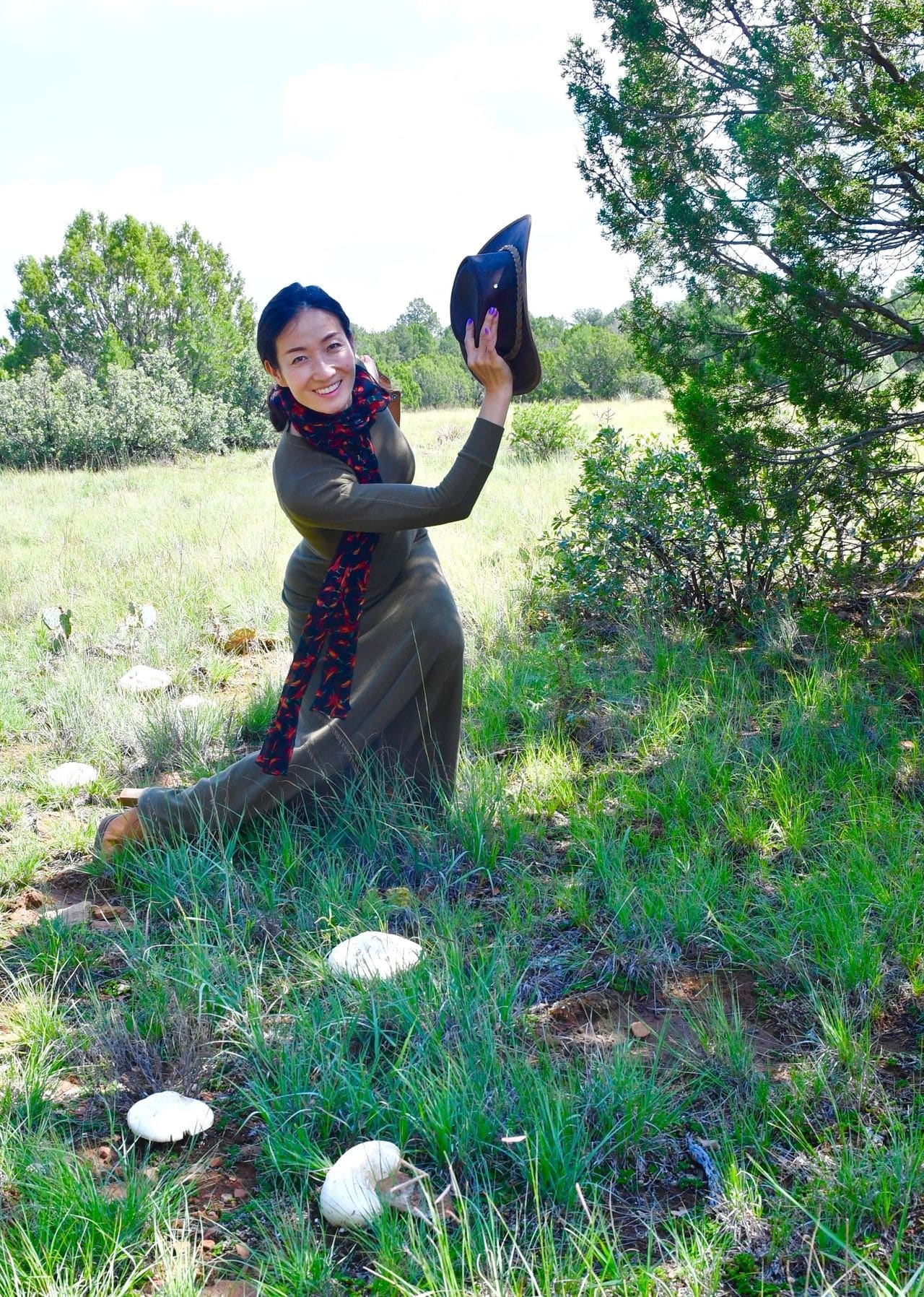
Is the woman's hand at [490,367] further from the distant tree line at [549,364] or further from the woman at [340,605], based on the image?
the distant tree line at [549,364]

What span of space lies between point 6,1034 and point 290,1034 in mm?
805

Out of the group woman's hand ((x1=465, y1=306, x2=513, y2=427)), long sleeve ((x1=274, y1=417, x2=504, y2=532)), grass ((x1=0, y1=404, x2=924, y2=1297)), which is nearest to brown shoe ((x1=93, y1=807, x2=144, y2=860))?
grass ((x1=0, y1=404, x2=924, y2=1297))

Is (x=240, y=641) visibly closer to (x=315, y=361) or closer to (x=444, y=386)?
(x=315, y=361)

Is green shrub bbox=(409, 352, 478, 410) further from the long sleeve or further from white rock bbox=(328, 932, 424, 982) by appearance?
white rock bbox=(328, 932, 424, 982)

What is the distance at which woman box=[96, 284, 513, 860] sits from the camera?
10.0 feet

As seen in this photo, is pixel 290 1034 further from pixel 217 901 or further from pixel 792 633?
pixel 792 633

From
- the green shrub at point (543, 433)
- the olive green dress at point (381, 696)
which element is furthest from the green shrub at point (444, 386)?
the olive green dress at point (381, 696)

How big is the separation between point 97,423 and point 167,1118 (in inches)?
811

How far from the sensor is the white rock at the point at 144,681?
5.07 meters

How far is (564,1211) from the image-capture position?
1.83m

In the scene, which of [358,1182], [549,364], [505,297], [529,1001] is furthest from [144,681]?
[549,364]

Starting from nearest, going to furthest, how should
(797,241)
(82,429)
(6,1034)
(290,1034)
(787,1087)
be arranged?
(787,1087) < (290,1034) < (6,1034) < (797,241) < (82,429)

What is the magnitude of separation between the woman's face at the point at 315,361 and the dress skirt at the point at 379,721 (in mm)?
595

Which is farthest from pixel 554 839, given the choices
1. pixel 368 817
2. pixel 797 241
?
pixel 797 241
